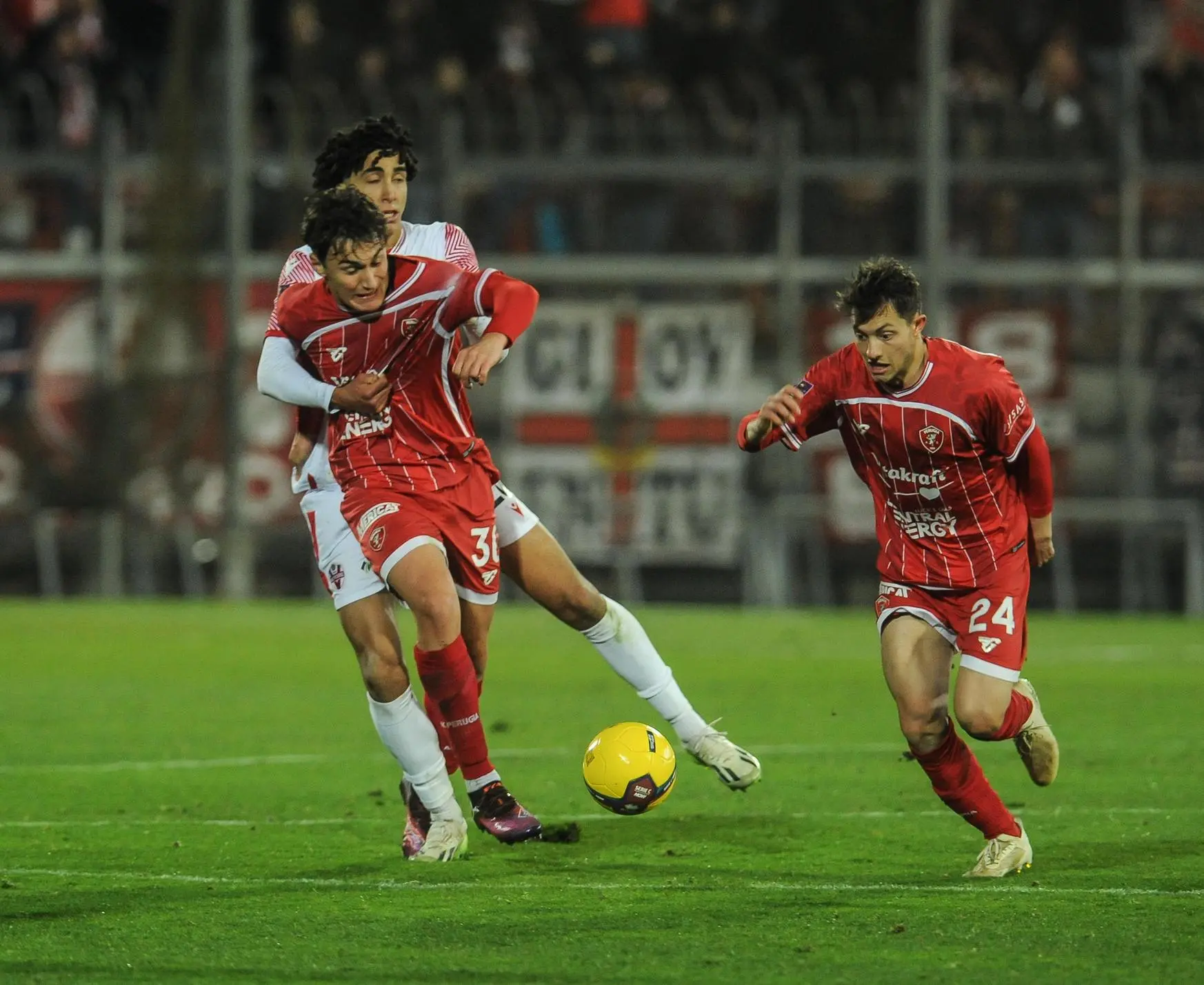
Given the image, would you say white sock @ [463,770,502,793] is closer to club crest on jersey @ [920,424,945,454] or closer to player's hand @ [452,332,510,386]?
player's hand @ [452,332,510,386]

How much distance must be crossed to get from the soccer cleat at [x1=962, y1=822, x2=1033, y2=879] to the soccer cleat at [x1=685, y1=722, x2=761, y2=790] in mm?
1038

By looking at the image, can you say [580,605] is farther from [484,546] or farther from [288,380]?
[288,380]

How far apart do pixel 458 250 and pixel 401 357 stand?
57cm

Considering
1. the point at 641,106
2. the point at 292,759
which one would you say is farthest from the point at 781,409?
the point at 641,106

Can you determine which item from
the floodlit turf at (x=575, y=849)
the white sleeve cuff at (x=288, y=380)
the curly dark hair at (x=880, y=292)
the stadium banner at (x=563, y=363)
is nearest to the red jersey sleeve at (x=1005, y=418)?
the curly dark hair at (x=880, y=292)

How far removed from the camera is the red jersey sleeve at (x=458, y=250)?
283 inches

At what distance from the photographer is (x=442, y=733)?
732 centimetres

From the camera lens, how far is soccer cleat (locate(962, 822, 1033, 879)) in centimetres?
620

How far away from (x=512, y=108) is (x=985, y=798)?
12734mm

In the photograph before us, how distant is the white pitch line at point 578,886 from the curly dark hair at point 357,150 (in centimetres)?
243

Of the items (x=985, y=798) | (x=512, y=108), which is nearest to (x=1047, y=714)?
(x=985, y=798)

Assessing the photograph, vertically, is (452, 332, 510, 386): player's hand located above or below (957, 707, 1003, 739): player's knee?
above

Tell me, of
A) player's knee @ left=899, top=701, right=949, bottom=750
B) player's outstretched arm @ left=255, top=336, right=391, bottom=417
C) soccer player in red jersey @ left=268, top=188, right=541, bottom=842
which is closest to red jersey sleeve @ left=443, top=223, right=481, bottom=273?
soccer player in red jersey @ left=268, top=188, right=541, bottom=842

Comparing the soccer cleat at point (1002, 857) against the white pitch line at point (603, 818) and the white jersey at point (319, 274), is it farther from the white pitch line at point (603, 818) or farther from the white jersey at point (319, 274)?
the white jersey at point (319, 274)
